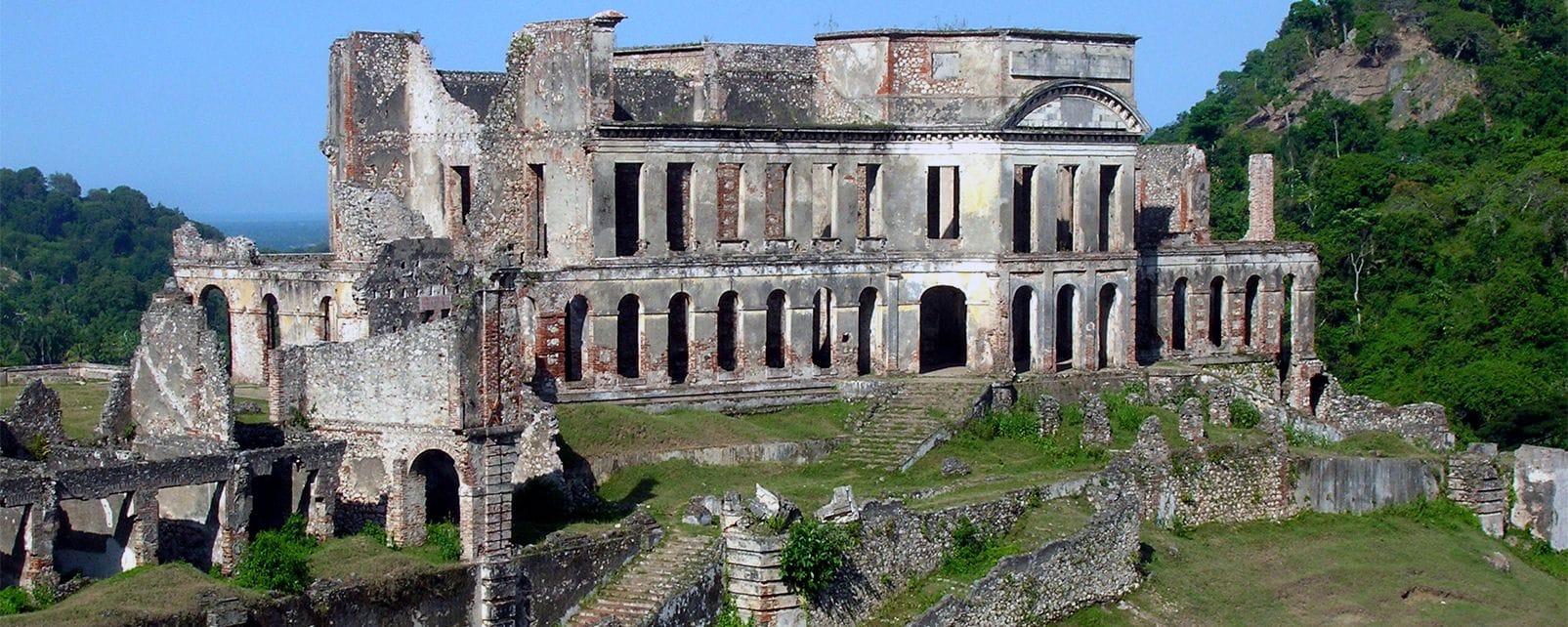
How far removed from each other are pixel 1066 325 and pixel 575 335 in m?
12.9

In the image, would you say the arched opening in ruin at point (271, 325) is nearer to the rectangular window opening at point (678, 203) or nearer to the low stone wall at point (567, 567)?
the rectangular window opening at point (678, 203)

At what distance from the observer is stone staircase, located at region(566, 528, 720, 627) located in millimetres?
35844

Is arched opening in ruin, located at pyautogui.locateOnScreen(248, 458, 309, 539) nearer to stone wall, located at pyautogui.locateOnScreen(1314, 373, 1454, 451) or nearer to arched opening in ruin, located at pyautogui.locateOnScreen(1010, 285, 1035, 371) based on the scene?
arched opening in ruin, located at pyautogui.locateOnScreen(1010, 285, 1035, 371)

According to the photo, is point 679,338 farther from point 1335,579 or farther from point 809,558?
point 809,558

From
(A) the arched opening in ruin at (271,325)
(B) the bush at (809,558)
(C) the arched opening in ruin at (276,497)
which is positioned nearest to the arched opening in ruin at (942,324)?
(A) the arched opening in ruin at (271,325)

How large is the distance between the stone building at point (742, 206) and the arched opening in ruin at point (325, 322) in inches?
3.1

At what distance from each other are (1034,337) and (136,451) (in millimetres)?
21811

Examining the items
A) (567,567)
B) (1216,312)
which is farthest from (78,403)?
(1216,312)

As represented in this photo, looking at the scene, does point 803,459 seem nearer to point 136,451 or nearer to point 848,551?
point 848,551

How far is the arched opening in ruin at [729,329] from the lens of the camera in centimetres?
5044

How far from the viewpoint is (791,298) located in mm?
51031

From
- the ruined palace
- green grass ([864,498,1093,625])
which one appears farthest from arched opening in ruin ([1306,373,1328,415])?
green grass ([864,498,1093,625])

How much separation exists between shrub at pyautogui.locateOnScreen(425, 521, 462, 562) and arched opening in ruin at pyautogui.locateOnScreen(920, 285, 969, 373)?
1976 centimetres

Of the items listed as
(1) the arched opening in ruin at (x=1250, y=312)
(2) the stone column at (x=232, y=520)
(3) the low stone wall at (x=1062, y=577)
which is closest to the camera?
(2) the stone column at (x=232, y=520)
